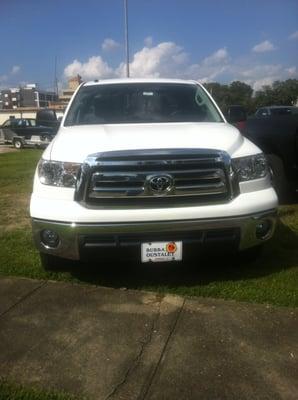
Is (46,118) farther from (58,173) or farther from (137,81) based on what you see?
(58,173)

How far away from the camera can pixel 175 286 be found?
12.9 feet

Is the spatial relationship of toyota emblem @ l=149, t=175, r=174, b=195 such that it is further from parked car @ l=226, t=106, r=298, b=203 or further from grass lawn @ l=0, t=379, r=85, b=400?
parked car @ l=226, t=106, r=298, b=203

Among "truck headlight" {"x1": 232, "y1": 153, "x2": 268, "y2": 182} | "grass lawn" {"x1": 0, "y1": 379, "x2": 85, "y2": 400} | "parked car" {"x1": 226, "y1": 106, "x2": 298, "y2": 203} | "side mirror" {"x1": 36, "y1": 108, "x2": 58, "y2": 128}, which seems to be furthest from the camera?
"parked car" {"x1": 226, "y1": 106, "x2": 298, "y2": 203}

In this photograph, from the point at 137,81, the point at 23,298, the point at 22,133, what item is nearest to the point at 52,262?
the point at 23,298

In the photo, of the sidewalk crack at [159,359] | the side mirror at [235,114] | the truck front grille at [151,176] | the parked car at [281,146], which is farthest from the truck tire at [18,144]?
the sidewalk crack at [159,359]

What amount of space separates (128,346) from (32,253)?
2.19 meters

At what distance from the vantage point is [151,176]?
3.46m

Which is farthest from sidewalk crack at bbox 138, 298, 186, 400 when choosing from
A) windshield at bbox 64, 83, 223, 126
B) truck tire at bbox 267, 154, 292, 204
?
truck tire at bbox 267, 154, 292, 204

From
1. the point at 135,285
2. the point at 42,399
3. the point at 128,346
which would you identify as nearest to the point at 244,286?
the point at 135,285

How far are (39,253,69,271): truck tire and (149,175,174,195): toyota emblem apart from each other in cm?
116

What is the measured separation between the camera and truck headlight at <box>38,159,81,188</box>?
3.60m

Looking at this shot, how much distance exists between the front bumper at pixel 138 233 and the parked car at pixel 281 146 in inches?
101

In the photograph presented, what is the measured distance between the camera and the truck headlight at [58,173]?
360 cm

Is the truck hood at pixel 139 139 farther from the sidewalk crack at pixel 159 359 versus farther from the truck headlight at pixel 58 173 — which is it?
the sidewalk crack at pixel 159 359
